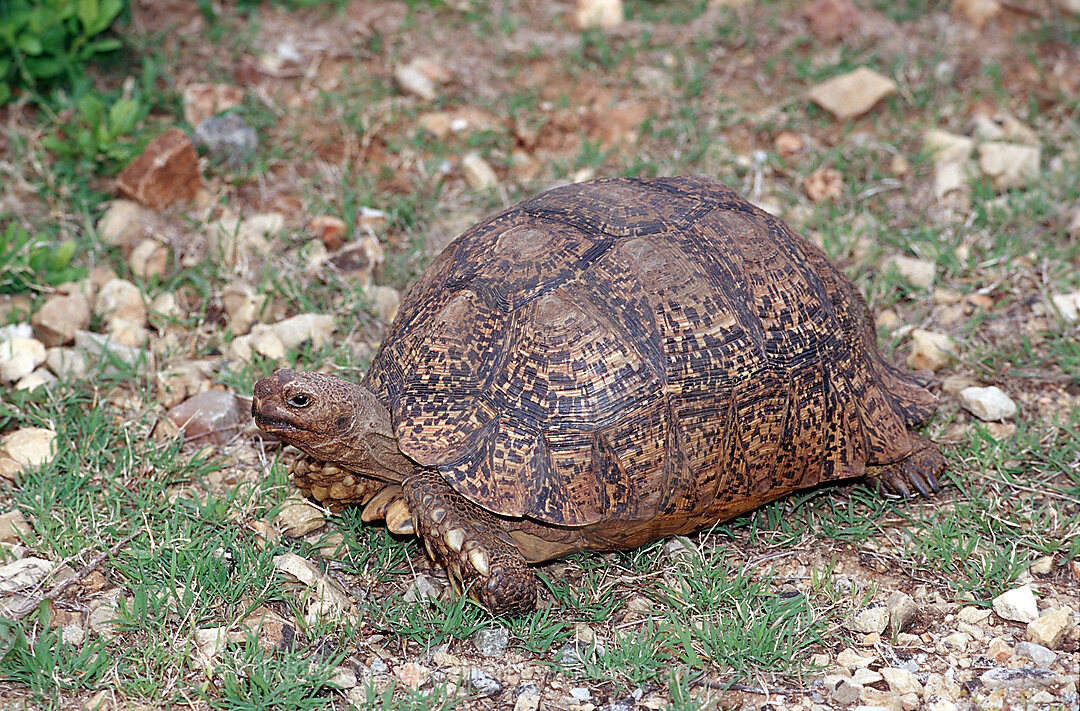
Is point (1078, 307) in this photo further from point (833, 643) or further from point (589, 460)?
point (589, 460)

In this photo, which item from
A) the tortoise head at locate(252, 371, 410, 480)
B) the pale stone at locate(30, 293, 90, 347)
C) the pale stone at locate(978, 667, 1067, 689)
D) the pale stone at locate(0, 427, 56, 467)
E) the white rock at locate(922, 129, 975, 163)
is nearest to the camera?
the pale stone at locate(978, 667, 1067, 689)

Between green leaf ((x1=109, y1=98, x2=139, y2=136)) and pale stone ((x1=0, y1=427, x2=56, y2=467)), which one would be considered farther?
green leaf ((x1=109, y1=98, x2=139, y2=136))

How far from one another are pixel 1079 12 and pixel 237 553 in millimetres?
6385

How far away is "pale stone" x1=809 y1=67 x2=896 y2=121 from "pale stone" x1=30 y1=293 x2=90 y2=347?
4192 mm

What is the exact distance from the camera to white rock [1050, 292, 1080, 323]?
457 centimetres

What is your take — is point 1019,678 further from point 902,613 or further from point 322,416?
point 322,416

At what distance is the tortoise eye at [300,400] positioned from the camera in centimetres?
324

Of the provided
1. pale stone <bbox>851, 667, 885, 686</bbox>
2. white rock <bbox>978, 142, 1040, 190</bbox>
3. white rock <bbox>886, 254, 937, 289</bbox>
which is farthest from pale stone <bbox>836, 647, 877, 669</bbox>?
white rock <bbox>978, 142, 1040, 190</bbox>

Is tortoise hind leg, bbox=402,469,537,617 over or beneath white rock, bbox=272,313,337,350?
over

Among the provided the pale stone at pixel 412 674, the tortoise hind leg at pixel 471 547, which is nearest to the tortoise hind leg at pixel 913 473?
the tortoise hind leg at pixel 471 547

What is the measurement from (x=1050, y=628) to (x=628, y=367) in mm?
1568

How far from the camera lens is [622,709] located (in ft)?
9.81

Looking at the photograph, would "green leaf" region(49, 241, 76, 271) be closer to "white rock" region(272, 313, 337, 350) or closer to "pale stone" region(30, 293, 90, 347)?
"pale stone" region(30, 293, 90, 347)

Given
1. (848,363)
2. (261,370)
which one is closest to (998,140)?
(848,363)
